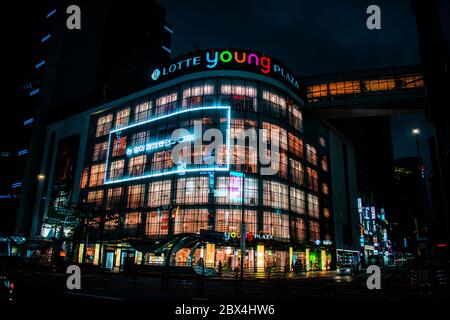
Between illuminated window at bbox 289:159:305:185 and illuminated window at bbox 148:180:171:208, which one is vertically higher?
illuminated window at bbox 289:159:305:185

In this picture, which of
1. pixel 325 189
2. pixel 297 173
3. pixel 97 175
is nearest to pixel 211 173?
pixel 297 173

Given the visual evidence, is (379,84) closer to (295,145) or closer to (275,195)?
(295,145)

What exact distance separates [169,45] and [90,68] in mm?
36947

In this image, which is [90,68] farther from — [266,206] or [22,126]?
[266,206]

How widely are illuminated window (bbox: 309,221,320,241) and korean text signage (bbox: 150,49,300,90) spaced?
27649 millimetres

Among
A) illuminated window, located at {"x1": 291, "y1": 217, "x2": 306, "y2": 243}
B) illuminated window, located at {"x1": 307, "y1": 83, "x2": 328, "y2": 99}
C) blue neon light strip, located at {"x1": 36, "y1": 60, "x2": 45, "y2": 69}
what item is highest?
blue neon light strip, located at {"x1": 36, "y1": 60, "x2": 45, "y2": 69}

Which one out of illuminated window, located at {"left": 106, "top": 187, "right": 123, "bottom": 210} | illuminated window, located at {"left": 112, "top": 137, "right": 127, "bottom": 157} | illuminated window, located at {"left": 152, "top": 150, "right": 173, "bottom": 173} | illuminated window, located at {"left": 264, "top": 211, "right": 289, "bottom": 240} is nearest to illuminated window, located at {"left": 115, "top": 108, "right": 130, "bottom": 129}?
illuminated window, located at {"left": 112, "top": 137, "right": 127, "bottom": 157}

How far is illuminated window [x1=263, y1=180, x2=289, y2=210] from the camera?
5391cm

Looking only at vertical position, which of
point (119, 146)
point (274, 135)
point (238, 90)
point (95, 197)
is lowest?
point (95, 197)

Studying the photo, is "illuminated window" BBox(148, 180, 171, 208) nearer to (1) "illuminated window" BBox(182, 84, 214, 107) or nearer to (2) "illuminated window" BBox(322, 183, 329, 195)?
(1) "illuminated window" BBox(182, 84, 214, 107)

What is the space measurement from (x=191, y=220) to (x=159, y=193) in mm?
8391

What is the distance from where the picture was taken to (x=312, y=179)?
6756 cm

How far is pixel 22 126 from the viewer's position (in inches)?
3885

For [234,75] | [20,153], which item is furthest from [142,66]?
[234,75]
